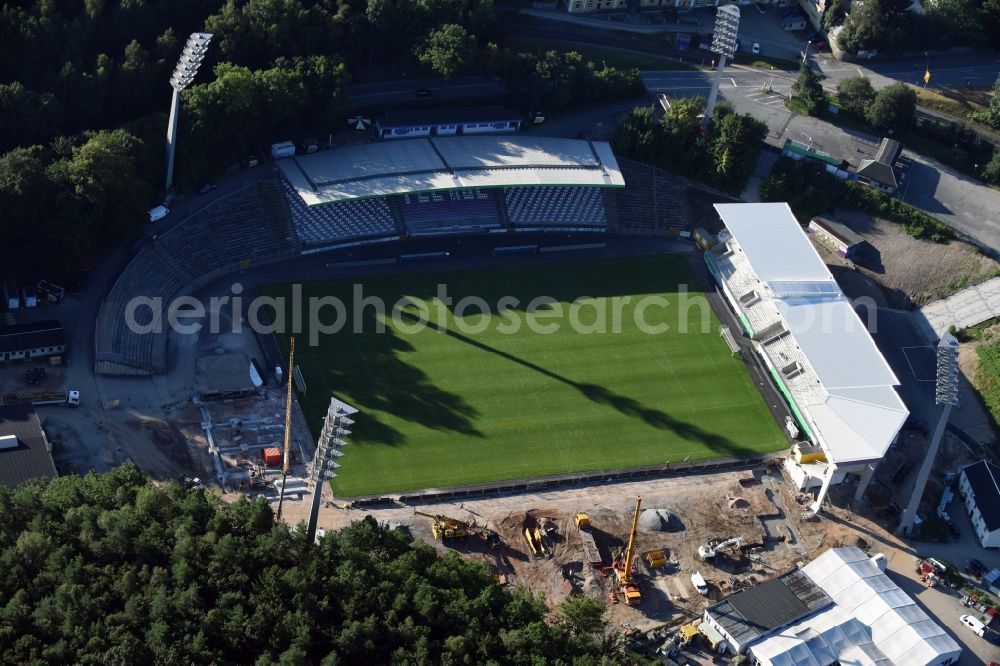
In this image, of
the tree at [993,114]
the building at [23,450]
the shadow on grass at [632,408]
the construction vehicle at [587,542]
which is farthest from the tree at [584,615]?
the tree at [993,114]

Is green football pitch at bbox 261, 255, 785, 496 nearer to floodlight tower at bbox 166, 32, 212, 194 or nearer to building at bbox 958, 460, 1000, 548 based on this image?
building at bbox 958, 460, 1000, 548

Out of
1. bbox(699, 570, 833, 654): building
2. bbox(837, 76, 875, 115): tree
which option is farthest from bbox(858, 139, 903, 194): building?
bbox(699, 570, 833, 654): building

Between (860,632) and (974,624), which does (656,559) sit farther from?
(974,624)

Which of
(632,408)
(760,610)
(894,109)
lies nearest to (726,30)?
(894,109)

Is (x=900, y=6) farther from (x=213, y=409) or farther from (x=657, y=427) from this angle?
(x=213, y=409)

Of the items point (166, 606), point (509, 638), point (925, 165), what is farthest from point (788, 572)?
point (925, 165)

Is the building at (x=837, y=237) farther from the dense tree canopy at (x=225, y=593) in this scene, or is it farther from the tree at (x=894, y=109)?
the dense tree canopy at (x=225, y=593)
